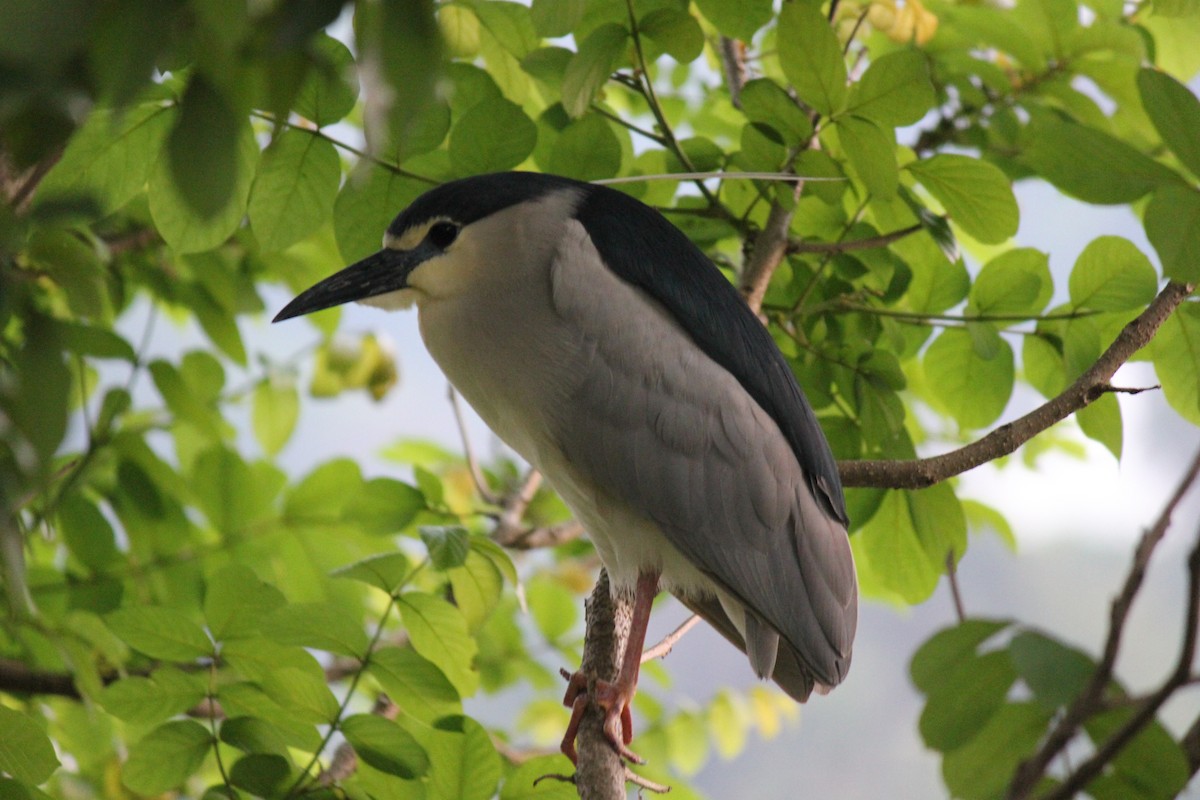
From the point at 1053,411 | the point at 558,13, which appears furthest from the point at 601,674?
the point at 558,13

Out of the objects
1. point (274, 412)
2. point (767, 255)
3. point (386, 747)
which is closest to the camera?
point (386, 747)

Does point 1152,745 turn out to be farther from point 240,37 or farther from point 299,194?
point 299,194

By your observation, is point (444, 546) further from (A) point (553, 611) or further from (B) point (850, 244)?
(A) point (553, 611)

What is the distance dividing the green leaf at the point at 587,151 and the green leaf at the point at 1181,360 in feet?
3.00

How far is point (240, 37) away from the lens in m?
0.54

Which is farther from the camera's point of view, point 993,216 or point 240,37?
point 993,216

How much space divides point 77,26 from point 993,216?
1481 millimetres

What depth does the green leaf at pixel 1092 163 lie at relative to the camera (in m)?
1.36

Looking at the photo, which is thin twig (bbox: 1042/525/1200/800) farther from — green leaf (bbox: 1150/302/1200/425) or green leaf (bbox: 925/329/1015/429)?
green leaf (bbox: 925/329/1015/429)

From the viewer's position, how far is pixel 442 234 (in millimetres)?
1706

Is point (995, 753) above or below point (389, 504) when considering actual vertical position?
below

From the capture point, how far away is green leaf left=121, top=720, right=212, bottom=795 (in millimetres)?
1439

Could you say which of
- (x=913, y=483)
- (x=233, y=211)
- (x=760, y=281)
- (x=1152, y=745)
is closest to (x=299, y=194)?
(x=233, y=211)

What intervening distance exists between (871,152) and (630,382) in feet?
1.63
